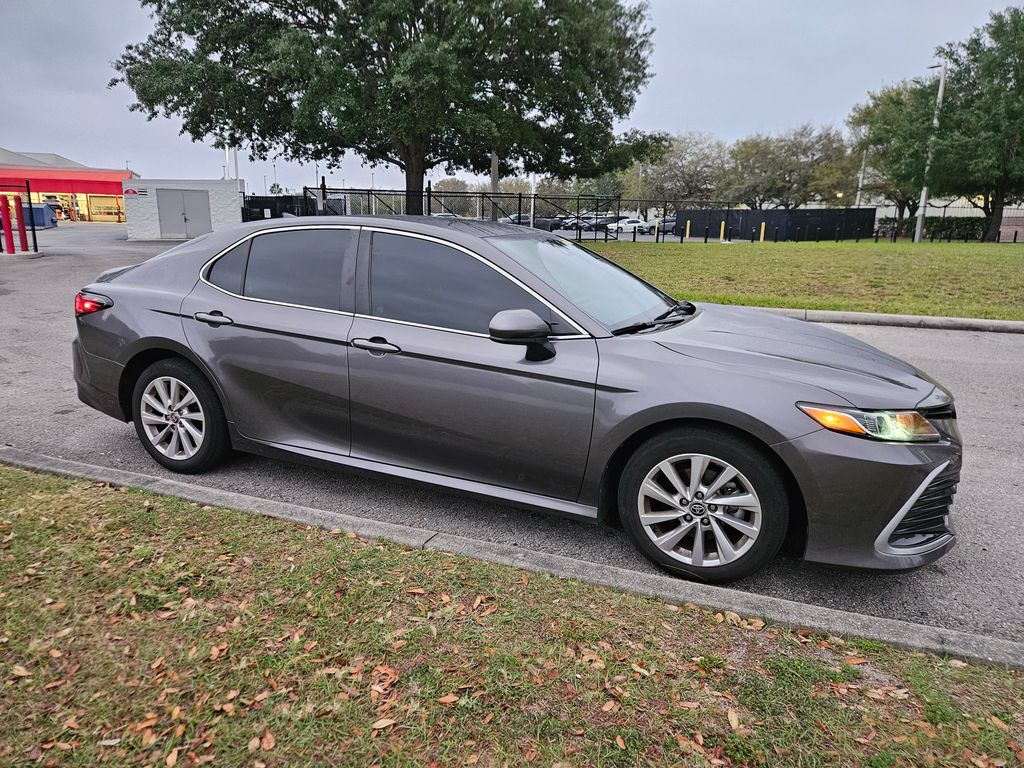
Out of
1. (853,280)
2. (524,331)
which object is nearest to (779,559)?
(524,331)

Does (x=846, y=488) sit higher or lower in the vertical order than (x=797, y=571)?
higher

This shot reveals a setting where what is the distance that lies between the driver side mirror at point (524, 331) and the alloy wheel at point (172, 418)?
6.66ft

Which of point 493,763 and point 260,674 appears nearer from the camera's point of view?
point 493,763

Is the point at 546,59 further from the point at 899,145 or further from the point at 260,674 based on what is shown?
the point at 899,145

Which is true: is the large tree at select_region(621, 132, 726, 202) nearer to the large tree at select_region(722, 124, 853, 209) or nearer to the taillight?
the large tree at select_region(722, 124, 853, 209)

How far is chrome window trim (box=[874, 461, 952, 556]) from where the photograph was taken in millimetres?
2926

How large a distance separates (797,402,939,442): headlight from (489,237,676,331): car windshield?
1.04 metres

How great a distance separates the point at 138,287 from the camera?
14.7 ft

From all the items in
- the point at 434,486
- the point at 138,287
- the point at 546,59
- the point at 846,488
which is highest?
the point at 546,59

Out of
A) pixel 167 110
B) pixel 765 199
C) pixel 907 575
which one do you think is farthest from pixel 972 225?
pixel 907 575

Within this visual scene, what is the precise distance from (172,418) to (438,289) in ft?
6.31

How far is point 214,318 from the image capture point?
4164mm

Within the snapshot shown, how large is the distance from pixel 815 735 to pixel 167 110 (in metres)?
23.8

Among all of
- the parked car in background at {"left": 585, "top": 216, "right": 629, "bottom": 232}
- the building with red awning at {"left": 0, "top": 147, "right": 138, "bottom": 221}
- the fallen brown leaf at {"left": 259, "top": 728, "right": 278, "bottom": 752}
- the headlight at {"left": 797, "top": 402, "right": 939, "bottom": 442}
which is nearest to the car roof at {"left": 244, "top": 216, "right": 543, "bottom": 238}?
the headlight at {"left": 797, "top": 402, "right": 939, "bottom": 442}
